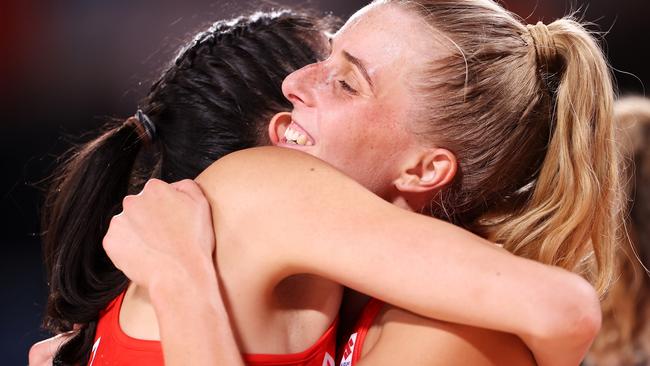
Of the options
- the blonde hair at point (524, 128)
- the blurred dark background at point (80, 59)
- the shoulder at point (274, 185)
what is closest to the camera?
the shoulder at point (274, 185)

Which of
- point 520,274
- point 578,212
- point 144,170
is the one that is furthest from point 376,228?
point 144,170

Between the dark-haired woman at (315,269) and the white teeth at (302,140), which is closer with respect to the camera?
the dark-haired woman at (315,269)

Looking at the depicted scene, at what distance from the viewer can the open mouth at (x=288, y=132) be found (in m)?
1.72

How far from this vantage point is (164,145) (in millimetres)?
1860

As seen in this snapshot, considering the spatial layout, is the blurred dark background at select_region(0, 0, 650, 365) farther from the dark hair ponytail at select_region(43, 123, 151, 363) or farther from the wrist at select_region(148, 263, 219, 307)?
the wrist at select_region(148, 263, 219, 307)

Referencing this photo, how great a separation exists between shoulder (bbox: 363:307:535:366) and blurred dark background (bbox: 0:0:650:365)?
279cm

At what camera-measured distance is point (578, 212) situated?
67.7 inches

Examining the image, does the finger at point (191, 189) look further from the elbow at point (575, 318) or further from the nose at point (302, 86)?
the elbow at point (575, 318)

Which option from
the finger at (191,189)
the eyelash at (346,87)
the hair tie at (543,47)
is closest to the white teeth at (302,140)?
the eyelash at (346,87)

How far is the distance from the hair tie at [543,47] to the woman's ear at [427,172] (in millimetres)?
277

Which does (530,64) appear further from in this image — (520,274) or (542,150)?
(520,274)

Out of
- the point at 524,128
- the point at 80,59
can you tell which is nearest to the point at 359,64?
the point at 524,128

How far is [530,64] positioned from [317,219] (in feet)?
2.09

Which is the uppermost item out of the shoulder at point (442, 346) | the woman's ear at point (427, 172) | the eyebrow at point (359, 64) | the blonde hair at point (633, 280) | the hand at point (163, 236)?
the eyebrow at point (359, 64)
